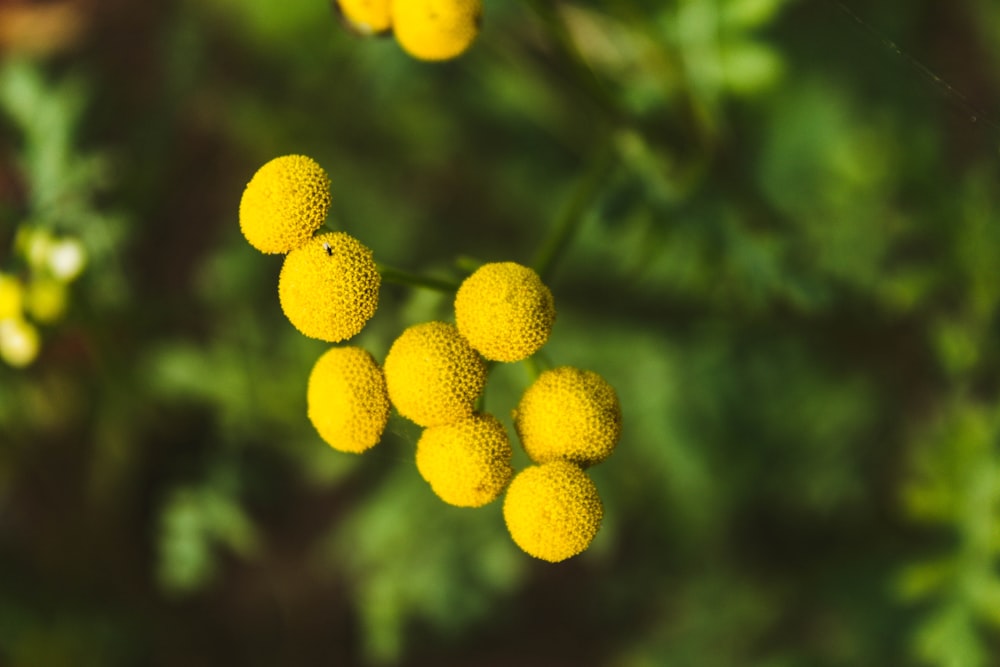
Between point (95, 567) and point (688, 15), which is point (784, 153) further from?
point (95, 567)

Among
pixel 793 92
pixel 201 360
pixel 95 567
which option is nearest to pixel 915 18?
pixel 793 92

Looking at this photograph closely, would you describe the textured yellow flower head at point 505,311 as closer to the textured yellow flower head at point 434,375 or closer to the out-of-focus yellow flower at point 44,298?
the textured yellow flower head at point 434,375

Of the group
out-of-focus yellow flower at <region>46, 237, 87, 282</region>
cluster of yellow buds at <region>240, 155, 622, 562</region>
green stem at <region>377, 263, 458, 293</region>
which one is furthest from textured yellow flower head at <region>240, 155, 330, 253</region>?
out-of-focus yellow flower at <region>46, 237, 87, 282</region>

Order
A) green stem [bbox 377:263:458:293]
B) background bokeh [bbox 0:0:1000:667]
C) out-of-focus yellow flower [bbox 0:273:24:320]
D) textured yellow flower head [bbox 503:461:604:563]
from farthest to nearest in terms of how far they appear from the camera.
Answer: background bokeh [bbox 0:0:1000:667]
out-of-focus yellow flower [bbox 0:273:24:320]
green stem [bbox 377:263:458:293]
textured yellow flower head [bbox 503:461:604:563]

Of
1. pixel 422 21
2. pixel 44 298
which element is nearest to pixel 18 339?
pixel 44 298

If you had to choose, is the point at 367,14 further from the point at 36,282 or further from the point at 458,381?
the point at 36,282

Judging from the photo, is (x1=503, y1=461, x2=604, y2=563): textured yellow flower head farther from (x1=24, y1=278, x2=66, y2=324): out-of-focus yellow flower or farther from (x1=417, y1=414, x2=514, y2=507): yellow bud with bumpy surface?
(x1=24, y1=278, x2=66, y2=324): out-of-focus yellow flower
